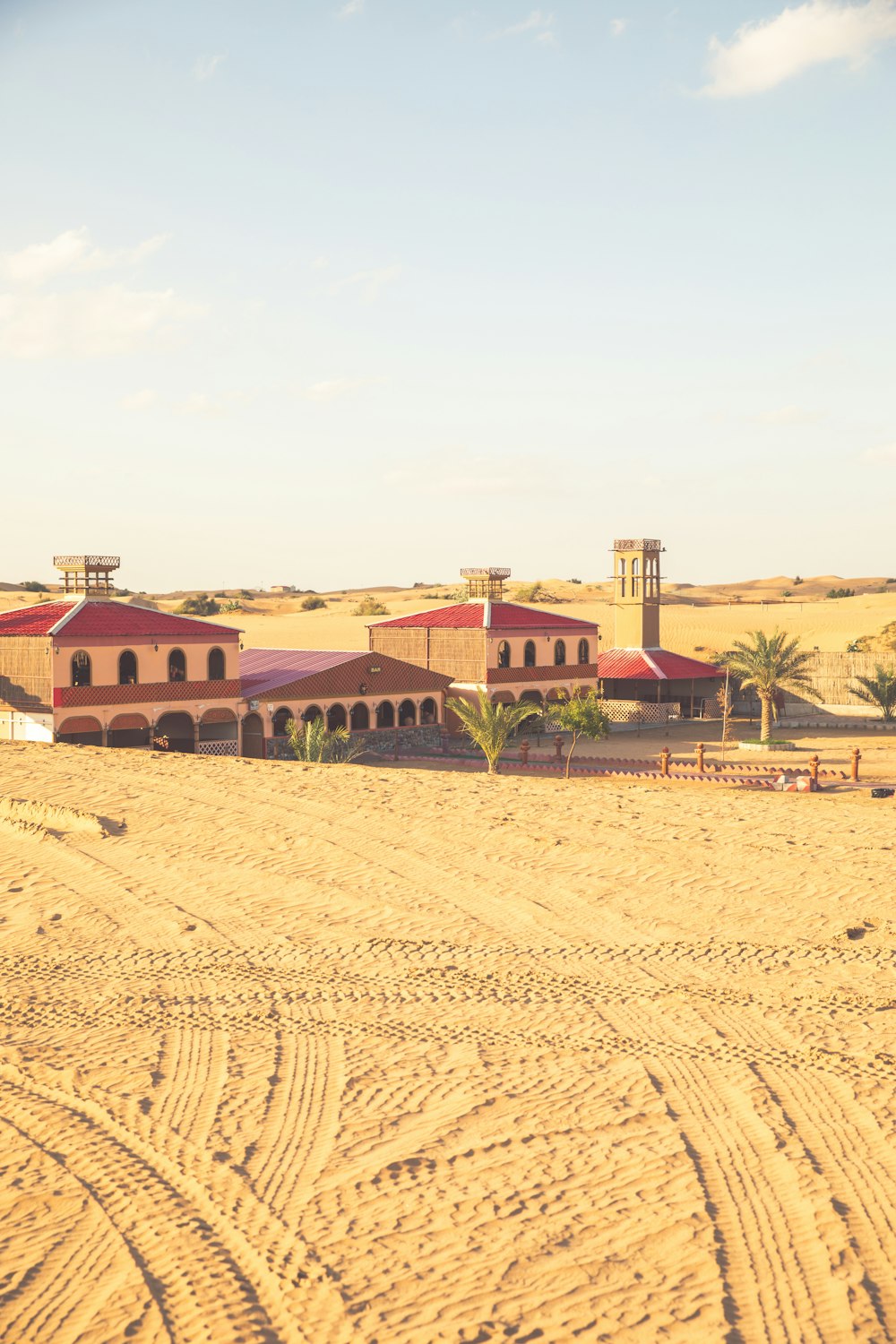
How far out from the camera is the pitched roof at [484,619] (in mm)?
46375

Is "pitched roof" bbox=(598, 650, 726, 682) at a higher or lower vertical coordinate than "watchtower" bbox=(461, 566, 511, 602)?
lower

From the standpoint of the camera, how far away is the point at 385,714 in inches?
1656

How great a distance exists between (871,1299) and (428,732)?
36.6 meters

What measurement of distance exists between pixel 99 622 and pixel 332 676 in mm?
7729

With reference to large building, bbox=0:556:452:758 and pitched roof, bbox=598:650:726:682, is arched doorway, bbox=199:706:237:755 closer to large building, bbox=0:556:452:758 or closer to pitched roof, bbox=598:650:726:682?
large building, bbox=0:556:452:758

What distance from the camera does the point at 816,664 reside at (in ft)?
169

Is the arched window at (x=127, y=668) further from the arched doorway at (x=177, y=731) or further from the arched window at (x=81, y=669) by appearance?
the arched doorway at (x=177, y=731)

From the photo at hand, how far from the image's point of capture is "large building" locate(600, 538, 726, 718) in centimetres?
5144

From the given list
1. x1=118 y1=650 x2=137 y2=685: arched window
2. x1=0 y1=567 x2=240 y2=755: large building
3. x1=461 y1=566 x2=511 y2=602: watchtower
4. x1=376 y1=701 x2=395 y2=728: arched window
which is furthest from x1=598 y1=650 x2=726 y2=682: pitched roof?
x1=118 y1=650 x2=137 y2=685: arched window

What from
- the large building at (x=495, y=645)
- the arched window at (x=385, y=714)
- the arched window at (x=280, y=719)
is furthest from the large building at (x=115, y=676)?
the large building at (x=495, y=645)

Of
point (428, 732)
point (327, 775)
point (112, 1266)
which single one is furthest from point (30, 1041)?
point (428, 732)

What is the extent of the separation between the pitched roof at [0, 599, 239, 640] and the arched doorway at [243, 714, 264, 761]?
9.49 ft

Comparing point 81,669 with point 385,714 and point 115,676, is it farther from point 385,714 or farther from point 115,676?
point 385,714

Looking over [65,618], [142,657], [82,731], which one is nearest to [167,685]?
[142,657]
